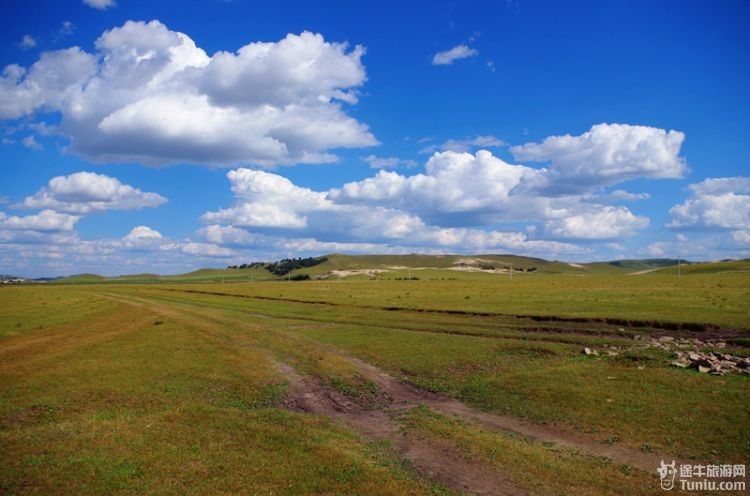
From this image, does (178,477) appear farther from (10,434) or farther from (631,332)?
(631,332)

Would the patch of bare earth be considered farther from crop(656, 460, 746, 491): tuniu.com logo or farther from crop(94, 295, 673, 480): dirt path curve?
crop(656, 460, 746, 491): tuniu.com logo

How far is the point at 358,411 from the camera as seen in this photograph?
75.3 feet

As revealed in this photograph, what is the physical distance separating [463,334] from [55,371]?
31.7 meters

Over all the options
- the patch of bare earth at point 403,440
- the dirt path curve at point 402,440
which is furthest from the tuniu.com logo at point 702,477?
the patch of bare earth at point 403,440

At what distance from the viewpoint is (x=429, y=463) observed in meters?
16.4

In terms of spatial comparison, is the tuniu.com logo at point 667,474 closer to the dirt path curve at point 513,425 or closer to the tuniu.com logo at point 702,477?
the tuniu.com logo at point 702,477

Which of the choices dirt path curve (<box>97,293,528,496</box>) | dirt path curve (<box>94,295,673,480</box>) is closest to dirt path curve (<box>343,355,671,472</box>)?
dirt path curve (<box>94,295,673,480</box>)

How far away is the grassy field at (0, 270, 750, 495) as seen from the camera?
15141mm

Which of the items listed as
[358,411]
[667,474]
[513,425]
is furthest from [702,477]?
[358,411]

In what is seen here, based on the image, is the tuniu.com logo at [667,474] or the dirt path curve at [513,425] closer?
the tuniu.com logo at [667,474]

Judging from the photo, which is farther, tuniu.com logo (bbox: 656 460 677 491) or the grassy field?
the grassy field

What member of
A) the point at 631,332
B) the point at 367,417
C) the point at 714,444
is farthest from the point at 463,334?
the point at 714,444

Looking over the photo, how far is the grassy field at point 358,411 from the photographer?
596 inches

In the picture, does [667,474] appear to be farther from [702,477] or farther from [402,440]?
[402,440]
